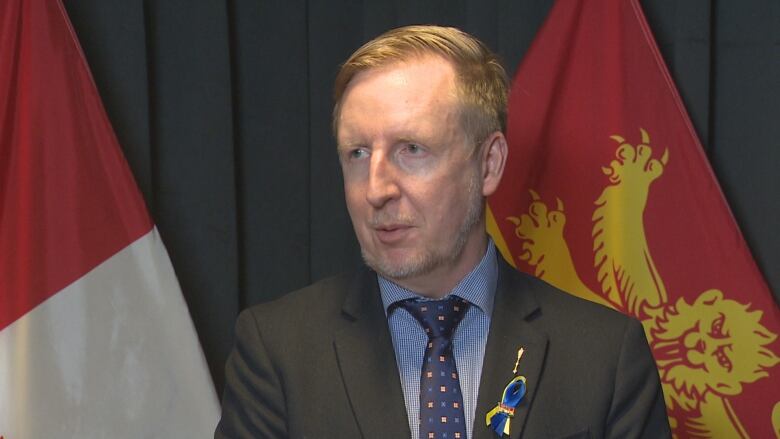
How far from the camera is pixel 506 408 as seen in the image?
1.54 metres

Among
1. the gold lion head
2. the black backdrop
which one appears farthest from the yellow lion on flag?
the black backdrop

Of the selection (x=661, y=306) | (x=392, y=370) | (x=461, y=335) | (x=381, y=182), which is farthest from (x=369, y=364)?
(x=661, y=306)

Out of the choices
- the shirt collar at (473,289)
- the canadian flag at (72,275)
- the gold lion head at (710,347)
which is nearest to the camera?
the shirt collar at (473,289)

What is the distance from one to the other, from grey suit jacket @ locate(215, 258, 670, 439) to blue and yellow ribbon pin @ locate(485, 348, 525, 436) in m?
0.01

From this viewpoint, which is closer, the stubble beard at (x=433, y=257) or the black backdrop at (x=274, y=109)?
the stubble beard at (x=433, y=257)

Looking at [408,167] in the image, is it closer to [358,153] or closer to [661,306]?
[358,153]

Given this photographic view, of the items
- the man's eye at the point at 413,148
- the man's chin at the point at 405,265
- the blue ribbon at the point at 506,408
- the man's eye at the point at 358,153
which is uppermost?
the man's eye at the point at 413,148

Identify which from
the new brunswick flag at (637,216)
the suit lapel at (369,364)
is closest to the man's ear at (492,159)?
the suit lapel at (369,364)

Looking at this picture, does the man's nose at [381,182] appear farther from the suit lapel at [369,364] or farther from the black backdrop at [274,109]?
the black backdrop at [274,109]

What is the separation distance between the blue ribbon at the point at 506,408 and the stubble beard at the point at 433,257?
0.69 feet

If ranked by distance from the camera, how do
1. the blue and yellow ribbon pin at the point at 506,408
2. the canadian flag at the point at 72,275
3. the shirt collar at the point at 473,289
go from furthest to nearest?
the canadian flag at the point at 72,275 → the shirt collar at the point at 473,289 → the blue and yellow ribbon pin at the point at 506,408

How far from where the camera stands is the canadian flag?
190cm

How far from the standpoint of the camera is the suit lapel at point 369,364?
5.05ft

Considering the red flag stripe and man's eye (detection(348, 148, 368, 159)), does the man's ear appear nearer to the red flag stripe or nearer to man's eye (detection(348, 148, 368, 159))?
man's eye (detection(348, 148, 368, 159))
